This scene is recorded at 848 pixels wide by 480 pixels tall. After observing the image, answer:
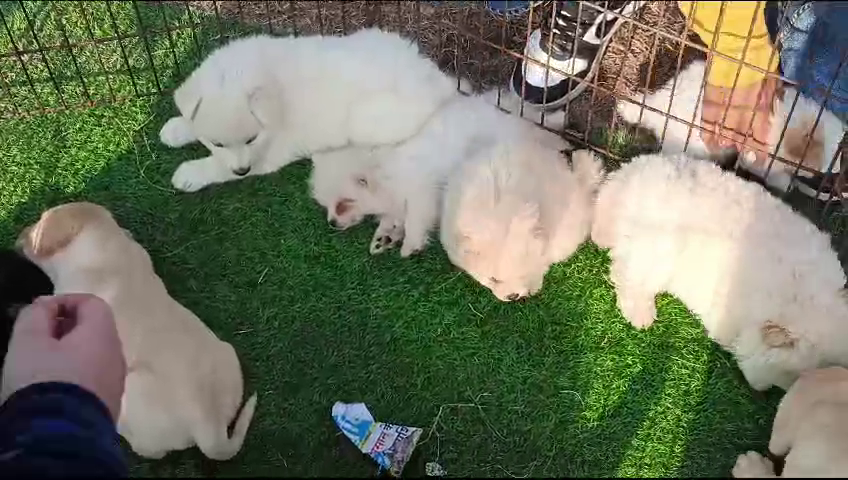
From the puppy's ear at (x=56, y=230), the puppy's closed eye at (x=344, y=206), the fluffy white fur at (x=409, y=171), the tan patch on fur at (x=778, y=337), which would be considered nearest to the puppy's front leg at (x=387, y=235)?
the fluffy white fur at (x=409, y=171)

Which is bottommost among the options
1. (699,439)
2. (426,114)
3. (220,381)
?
(699,439)

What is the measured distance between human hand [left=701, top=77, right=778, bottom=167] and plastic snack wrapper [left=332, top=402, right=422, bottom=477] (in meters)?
1.15

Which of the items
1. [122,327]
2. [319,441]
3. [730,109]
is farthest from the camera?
[730,109]

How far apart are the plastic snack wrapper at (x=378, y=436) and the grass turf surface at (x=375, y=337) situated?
38 millimetres

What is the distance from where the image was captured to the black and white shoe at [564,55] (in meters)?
2.64

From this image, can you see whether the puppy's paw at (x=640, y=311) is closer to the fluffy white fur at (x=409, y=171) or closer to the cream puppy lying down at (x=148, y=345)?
the fluffy white fur at (x=409, y=171)

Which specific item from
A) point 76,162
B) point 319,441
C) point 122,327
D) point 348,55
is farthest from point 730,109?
point 76,162

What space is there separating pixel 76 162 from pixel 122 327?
0.98 metres

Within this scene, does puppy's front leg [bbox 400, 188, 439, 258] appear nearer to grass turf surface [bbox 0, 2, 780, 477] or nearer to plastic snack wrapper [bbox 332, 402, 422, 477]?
grass turf surface [bbox 0, 2, 780, 477]

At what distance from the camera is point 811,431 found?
1.87m

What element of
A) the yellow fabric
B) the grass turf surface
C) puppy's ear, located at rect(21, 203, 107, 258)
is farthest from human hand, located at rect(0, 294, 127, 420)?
the yellow fabric

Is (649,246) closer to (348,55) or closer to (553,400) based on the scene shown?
(553,400)

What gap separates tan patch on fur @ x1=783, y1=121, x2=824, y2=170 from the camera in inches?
93.7

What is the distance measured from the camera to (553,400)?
220 centimetres
